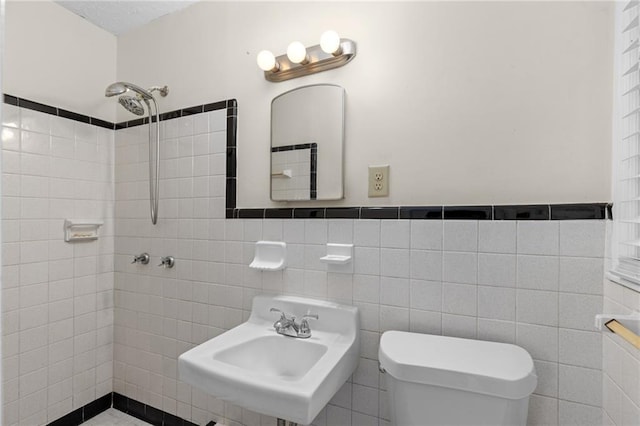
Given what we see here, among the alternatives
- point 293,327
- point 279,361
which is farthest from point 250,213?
point 279,361

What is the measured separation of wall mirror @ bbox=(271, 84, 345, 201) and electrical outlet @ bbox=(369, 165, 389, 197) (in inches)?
5.1

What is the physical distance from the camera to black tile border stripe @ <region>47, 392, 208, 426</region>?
6.22 feet

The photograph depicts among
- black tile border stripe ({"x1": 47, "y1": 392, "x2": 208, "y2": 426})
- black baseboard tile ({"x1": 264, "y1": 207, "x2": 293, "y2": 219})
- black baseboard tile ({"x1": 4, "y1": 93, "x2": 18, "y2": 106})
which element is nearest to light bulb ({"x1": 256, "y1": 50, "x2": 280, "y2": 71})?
black baseboard tile ({"x1": 264, "y1": 207, "x2": 293, "y2": 219})

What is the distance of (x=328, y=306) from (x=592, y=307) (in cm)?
90

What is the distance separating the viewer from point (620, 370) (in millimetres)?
1021

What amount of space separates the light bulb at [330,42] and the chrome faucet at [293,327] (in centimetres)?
110

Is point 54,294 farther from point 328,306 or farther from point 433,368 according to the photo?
point 433,368

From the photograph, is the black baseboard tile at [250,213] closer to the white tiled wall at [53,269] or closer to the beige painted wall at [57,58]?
the white tiled wall at [53,269]

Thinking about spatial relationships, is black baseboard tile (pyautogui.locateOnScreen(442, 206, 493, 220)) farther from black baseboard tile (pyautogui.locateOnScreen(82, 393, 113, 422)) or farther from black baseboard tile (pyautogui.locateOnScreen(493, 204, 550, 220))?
black baseboard tile (pyautogui.locateOnScreen(82, 393, 113, 422))

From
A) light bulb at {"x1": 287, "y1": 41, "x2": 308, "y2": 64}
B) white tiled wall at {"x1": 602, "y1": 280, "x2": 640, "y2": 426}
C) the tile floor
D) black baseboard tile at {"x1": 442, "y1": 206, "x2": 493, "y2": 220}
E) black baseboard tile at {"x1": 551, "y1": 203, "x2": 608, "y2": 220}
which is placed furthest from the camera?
the tile floor

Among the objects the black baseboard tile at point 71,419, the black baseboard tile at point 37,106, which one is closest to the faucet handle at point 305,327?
the black baseboard tile at point 71,419

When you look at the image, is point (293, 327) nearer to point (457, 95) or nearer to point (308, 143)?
point (308, 143)

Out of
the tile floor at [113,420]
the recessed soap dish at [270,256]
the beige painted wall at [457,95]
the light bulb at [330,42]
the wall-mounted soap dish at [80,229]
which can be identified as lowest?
the tile floor at [113,420]

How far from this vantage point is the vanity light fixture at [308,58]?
145cm
